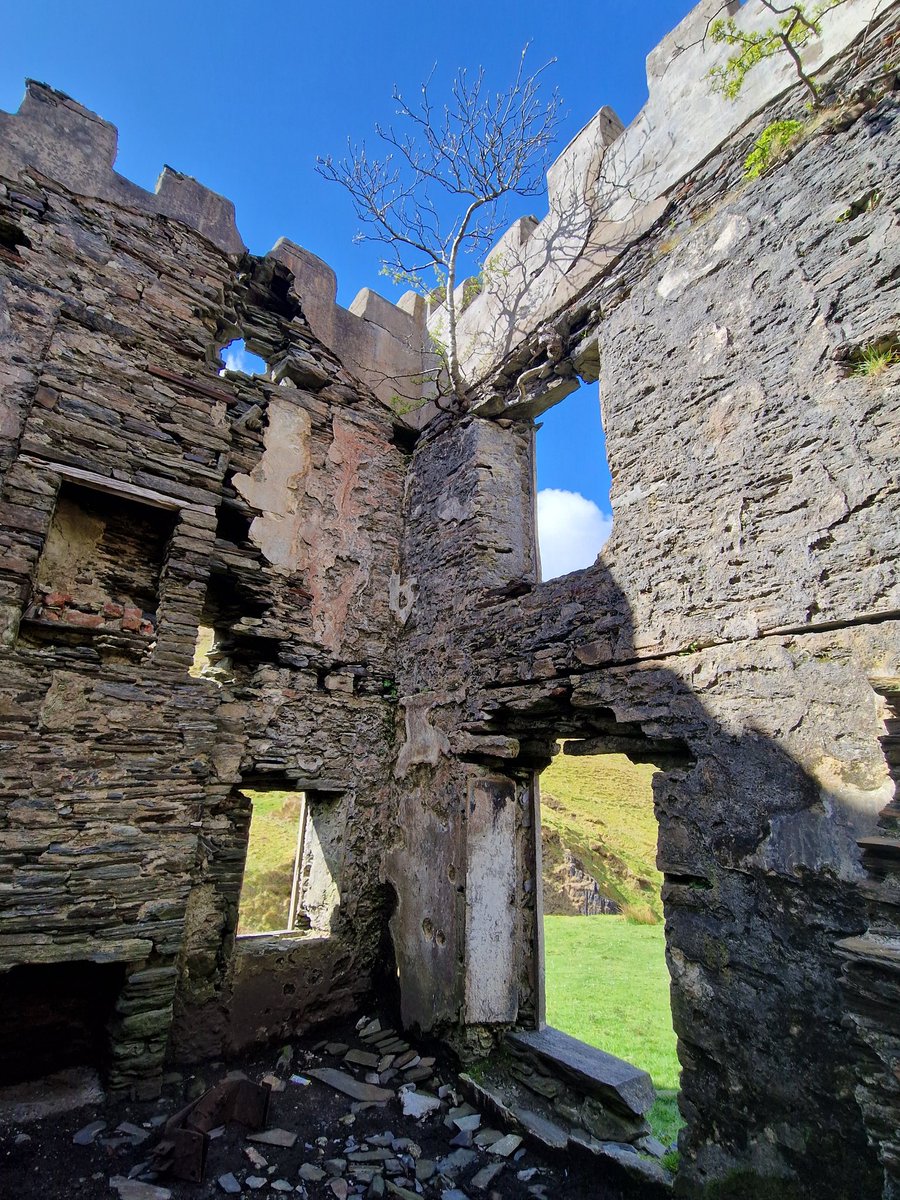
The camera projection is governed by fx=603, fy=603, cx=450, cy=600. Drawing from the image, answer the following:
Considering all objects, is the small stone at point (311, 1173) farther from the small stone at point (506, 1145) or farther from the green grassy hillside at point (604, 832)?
the green grassy hillside at point (604, 832)

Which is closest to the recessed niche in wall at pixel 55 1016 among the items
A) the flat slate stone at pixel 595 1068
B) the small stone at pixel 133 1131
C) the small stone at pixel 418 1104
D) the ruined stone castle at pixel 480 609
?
the ruined stone castle at pixel 480 609

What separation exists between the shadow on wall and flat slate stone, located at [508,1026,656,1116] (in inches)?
22.1

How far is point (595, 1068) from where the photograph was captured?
337 cm

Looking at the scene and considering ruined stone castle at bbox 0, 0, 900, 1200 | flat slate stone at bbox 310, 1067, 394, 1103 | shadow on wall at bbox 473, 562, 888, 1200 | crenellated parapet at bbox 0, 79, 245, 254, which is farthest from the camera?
crenellated parapet at bbox 0, 79, 245, 254

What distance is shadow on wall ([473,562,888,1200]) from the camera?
2.30 meters

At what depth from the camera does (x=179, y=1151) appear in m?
2.85

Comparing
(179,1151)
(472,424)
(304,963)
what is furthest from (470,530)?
(179,1151)

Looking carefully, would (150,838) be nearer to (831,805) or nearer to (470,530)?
(470,530)

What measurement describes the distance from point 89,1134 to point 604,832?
8.79 metres

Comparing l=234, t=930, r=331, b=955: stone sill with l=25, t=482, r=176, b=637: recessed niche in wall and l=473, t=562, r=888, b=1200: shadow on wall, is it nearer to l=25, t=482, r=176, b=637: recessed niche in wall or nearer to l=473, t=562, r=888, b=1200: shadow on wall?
l=25, t=482, r=176, b=637: recessed niche in wall

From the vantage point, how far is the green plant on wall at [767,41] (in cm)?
313

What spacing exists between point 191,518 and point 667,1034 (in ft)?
17.8

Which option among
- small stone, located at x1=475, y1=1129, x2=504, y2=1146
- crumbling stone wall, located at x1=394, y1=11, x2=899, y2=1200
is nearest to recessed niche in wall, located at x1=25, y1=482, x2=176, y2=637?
crumbling stone wall, located at x1=394, y1=11, x2=899, y2=1200

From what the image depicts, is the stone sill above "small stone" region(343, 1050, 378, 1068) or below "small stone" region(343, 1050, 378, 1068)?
above
